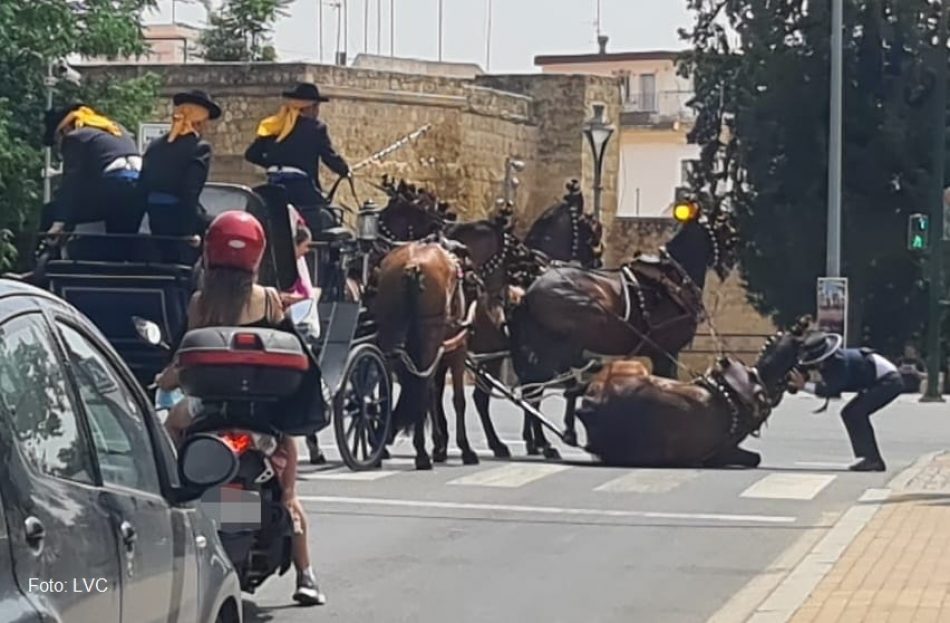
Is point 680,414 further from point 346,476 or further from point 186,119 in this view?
point 186,119

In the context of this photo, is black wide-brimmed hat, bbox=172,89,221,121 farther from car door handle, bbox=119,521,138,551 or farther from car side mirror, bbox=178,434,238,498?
car door handle, bbox=119,521,138,551

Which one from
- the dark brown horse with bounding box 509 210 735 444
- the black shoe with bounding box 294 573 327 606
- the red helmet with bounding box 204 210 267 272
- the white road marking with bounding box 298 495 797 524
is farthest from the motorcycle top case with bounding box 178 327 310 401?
the dark brown horse with bounding box 509 210 735 444

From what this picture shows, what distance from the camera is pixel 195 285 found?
46.2 feet

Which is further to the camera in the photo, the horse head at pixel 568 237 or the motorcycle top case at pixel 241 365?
the horse head at pixel 568 237

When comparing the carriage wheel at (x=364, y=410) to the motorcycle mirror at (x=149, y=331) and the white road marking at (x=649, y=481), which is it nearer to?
the white road marking at (x=649, y=481)

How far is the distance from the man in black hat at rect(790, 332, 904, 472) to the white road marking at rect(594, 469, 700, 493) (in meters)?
1.49

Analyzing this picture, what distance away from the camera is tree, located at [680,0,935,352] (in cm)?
4691

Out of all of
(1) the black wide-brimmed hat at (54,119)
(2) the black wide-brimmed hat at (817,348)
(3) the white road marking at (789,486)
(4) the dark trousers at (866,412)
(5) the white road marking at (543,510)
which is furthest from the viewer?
(4) the dark trousers at (866,412)

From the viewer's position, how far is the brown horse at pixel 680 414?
18.8 m

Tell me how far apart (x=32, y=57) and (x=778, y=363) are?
1658cm

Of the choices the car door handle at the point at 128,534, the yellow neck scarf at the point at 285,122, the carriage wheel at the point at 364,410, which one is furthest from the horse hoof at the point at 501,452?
the car door handle at the point at 128,534

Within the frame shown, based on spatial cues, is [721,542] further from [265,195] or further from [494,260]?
[494,260]

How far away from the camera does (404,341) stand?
17.9m

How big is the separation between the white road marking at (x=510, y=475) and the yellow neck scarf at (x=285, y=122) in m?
3.12
